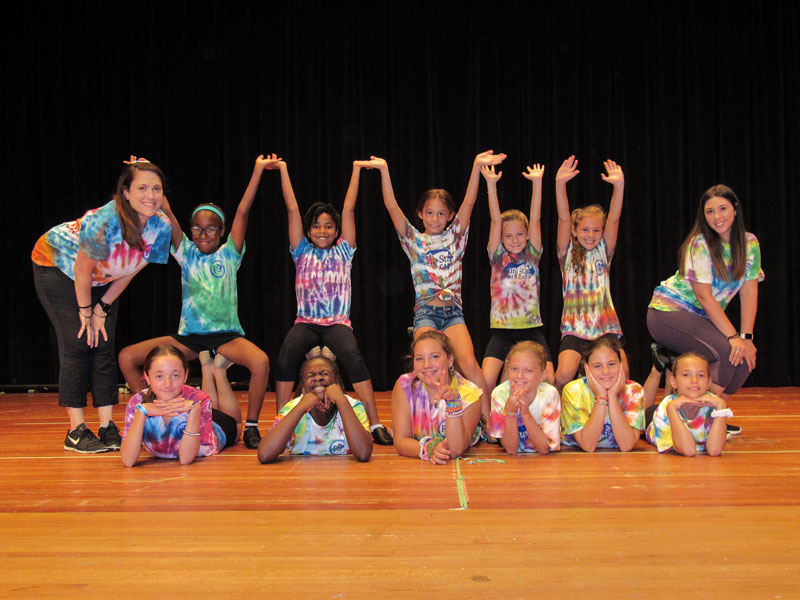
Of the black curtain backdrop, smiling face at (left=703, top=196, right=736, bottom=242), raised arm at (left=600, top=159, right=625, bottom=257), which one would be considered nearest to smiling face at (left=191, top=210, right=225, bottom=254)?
raised arm at (left=600, top=159, right=625, bottom=257)

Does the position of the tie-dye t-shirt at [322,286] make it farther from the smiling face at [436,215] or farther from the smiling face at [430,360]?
the smiling face at [430,360]

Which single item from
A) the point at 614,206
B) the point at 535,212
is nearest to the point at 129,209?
the point at 535,212

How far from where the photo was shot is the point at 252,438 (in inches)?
142

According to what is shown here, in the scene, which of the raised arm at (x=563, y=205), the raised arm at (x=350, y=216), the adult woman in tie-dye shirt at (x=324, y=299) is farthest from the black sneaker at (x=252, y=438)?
the raised arm at (x=563, y=205)

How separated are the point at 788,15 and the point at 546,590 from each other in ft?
20.2

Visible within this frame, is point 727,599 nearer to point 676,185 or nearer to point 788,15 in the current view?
point 676,185

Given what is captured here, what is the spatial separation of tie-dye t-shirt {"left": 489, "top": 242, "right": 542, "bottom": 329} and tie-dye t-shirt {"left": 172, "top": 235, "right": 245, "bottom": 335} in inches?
55.2

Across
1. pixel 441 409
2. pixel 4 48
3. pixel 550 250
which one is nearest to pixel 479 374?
pixel 441 409

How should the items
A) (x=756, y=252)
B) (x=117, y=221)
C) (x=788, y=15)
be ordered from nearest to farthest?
1. (x=117, y=221)
2. (x=756, y=252)
3. (x=788, y=15)

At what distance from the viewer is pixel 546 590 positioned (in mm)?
1634

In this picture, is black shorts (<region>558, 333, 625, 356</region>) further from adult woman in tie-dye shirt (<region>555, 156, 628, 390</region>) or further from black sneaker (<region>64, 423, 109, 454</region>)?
black sneaker (<region>64, 423, 109, 454</region>)

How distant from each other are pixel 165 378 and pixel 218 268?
36.1 inches

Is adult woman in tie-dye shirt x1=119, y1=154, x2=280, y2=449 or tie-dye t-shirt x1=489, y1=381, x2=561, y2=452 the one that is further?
adult woman in tie-dye shirt x1=119, y1=154, x2=280, y2=449

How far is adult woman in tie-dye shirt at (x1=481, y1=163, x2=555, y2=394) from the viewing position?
13.0 feet
